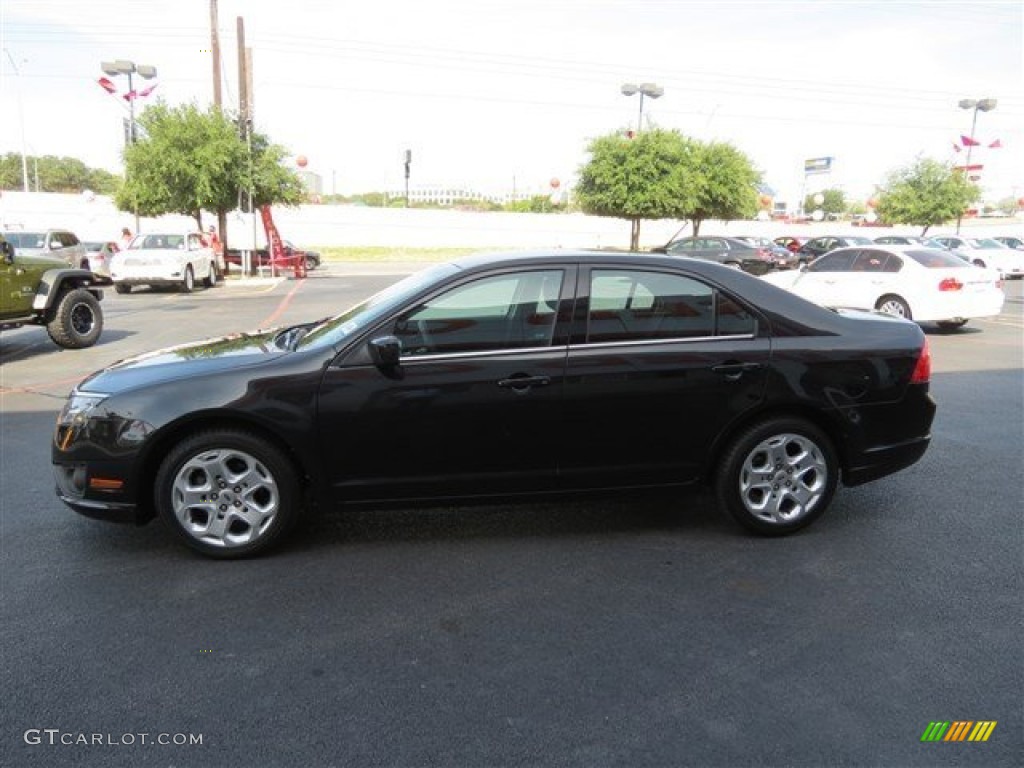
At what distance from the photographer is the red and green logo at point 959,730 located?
2.70 metres

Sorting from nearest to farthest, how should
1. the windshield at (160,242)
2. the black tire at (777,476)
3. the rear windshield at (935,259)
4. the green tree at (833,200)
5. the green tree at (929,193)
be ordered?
the black tire at (777,476), the rear windshield at (935,259), the windshield at (160,242), the green tree at (929,193), the green tree at (833,200)

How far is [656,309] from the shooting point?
4.28 metres

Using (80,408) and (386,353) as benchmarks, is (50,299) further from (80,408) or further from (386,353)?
(386,353)

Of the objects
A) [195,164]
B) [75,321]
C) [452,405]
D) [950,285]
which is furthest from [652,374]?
[195,164]

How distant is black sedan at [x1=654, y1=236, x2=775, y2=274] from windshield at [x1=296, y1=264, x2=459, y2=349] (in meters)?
22.7

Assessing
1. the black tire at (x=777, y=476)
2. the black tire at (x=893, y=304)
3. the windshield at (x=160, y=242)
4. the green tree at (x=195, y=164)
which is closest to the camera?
the black tire at (x=777, y=476)

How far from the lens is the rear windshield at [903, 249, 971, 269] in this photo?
13117mm

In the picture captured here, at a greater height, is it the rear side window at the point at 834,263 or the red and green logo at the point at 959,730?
the rear side window at the point at 834,263

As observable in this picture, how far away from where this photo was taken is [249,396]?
12.9ft

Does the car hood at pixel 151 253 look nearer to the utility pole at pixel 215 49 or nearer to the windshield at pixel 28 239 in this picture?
the windshield at pixel 28 239

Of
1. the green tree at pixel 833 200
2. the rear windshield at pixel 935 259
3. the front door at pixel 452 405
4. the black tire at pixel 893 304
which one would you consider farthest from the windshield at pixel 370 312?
the green tree at pixel 833 200

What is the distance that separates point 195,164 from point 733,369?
27.8 metres

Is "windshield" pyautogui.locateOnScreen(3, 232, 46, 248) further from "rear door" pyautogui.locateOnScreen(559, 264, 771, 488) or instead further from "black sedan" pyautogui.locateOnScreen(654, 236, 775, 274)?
"rear door" pyautogui.locateOnScreen(559, 264, 771, 488)

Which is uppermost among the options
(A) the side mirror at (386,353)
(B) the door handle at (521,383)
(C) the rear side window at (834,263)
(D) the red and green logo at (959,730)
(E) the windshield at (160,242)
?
(E) the windshield at (160,242)
